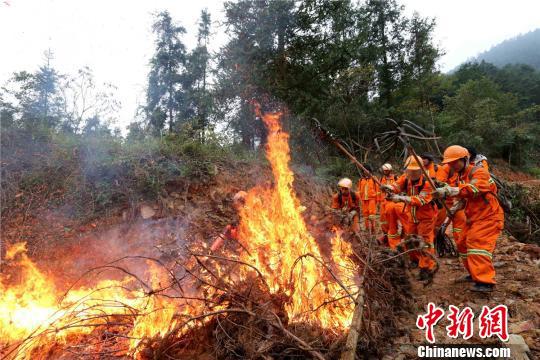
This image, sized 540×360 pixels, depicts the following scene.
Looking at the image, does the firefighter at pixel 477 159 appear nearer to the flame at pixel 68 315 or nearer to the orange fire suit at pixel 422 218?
the orange fire suit at pixel 422 218

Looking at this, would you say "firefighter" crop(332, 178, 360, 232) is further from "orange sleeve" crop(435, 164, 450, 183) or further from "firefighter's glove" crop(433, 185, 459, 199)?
"firefighter's glove" crop(433, 185, 459, 199)

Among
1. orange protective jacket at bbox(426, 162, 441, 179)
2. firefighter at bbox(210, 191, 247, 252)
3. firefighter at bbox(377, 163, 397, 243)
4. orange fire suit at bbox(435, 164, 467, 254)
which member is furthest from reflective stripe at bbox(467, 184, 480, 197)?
firefighter at bbox(210, 191, 247, 252)

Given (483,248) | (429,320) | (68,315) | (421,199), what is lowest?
(429,320)

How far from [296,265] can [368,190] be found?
3685 millimetres

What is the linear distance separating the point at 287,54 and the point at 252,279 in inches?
403

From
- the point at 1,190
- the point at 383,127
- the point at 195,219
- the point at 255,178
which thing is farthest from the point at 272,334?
the point at 383,127

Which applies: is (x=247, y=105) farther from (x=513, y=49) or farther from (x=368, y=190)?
(x=513, y=49)

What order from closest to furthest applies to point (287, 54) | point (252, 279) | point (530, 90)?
point (252, 279), point (287, 54), point (530, 90)

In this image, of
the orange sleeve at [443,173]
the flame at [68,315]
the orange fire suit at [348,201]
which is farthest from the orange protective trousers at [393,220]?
the flame at [68,315]

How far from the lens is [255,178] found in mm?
8883

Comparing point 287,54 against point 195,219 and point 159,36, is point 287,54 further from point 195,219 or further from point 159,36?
point 159,36

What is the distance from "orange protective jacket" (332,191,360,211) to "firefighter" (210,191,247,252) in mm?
2346

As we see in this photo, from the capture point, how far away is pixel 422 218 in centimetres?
501

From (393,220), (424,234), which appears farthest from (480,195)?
(393,220)
